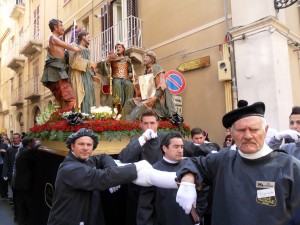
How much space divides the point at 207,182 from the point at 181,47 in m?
7.82

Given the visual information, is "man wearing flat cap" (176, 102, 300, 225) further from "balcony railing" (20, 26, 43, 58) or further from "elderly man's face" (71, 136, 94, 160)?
"balcony railing" (20, 26, 43, 58)

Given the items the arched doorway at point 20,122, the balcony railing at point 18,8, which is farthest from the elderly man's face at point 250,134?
the balcony railing at point 18,8

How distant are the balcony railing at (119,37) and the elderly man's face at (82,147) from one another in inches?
321

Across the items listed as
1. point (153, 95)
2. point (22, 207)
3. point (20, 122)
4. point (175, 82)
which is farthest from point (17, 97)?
point (153, 95)

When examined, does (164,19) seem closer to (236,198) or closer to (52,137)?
(52,137)

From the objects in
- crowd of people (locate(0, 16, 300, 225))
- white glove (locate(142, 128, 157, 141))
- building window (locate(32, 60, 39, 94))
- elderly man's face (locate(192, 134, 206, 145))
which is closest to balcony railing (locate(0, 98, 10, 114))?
building window (locate(32, 60, 39, 94))

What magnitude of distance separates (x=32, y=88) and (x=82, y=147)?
1857cm

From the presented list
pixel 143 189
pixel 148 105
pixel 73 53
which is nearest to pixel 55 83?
pixel 73 53

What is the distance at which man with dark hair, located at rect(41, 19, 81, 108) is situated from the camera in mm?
5668

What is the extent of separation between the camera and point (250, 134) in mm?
1903

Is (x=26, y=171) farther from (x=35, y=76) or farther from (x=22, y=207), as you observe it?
(x=35, y=76)

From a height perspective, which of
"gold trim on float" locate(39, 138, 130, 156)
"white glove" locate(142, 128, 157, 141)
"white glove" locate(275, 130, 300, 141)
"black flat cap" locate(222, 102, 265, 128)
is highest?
"black flat cap" locate(222, 102, 265, 128)

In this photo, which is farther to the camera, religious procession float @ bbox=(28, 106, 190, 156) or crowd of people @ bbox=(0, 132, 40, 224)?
Result: crowd of people @ bbox=(0, 132, 40, 224)

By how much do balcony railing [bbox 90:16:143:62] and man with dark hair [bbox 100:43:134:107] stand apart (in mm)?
4179
